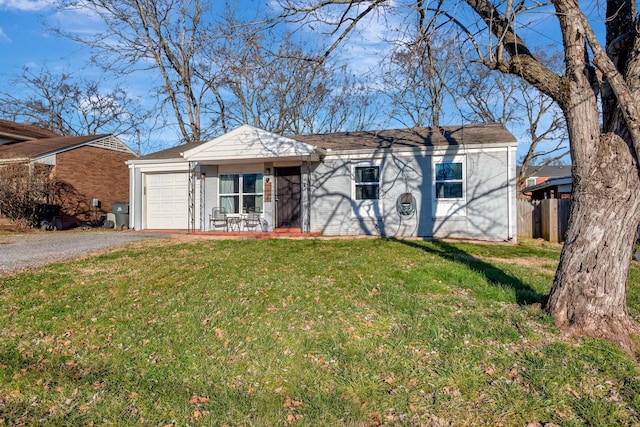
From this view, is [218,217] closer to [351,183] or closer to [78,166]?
[351,183]

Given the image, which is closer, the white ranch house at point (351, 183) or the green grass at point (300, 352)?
the green grass at point (300, 352)

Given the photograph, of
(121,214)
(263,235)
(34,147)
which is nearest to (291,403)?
(263,235)

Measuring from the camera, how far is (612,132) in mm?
4371

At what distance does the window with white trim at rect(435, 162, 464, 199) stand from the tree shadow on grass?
85.6 inches

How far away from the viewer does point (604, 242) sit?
4.28 meters

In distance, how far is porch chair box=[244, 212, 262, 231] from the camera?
1388cm

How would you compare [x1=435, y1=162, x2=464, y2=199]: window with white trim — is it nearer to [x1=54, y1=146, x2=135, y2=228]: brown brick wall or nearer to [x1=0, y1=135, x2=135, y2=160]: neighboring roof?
[x1=54, y1=146, x2=135, y2=228]: brown brick wall

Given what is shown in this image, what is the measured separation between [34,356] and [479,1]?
6455 mm

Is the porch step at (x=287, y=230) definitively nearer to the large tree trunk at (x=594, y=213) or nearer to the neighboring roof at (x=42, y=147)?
the large tree trunk at (x=594, y=213)

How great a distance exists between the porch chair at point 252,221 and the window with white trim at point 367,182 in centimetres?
333

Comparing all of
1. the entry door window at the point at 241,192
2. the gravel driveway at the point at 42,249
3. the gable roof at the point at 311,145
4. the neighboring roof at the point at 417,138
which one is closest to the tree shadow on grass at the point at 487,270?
the neighboring roof at the point at 417,138

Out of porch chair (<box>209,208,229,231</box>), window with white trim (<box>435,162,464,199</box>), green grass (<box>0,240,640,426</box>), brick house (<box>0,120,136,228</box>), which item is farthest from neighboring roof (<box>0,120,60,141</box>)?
window with white trim (<box>435,162,464,199</box>)

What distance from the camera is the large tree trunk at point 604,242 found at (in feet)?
13.9

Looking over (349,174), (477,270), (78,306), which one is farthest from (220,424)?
(349,174)
